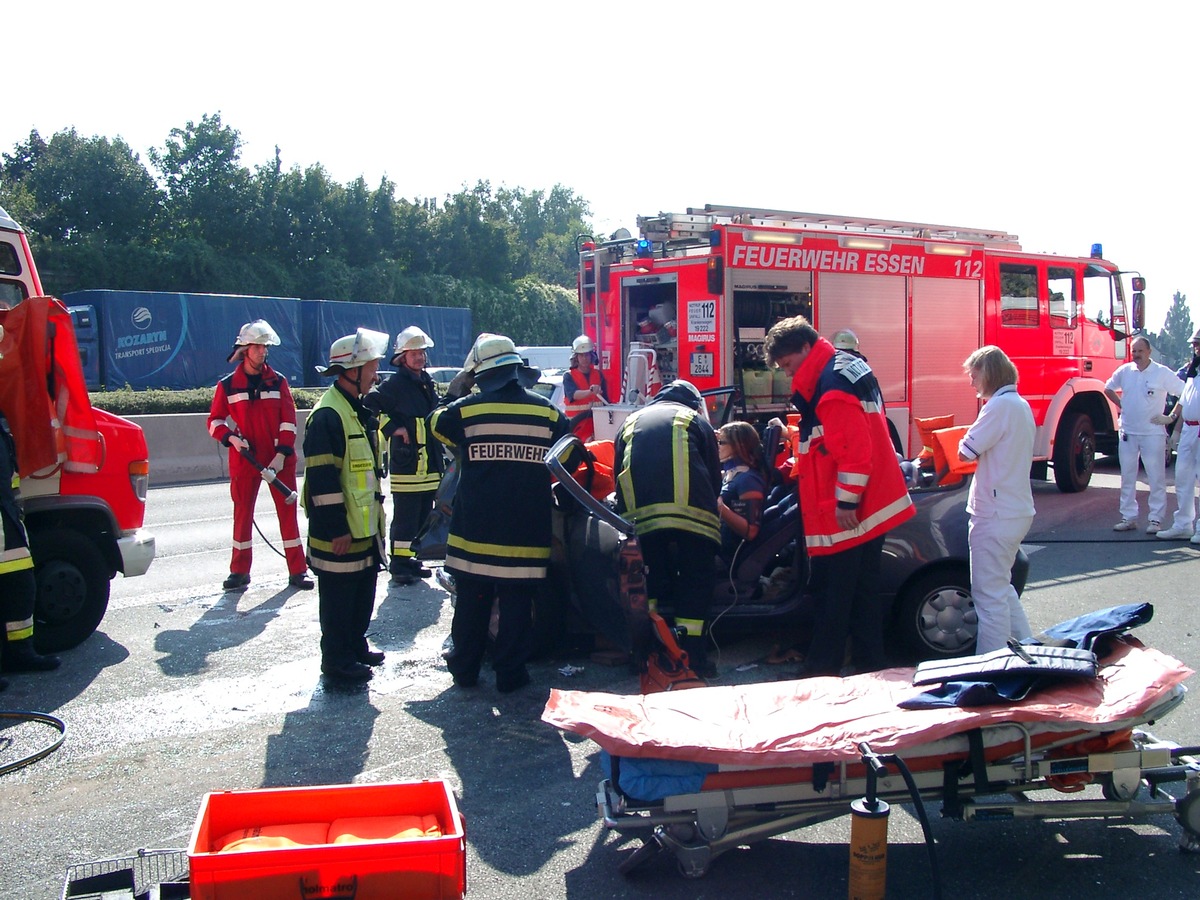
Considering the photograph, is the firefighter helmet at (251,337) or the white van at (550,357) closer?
the firefighter helmet at (251,337)

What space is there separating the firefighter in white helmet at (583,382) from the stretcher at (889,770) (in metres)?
7.05

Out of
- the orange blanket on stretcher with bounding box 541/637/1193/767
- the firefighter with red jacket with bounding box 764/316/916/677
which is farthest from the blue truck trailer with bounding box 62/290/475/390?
the orange blanket on stretcher with bounding box 541/637/1193/767

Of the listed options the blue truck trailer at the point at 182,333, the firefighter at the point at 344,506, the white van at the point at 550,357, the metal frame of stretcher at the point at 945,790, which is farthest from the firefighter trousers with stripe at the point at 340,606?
the white van at the point at 550,357

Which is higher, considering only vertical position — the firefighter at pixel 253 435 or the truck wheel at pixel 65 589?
the firefighter at pixel 253 435

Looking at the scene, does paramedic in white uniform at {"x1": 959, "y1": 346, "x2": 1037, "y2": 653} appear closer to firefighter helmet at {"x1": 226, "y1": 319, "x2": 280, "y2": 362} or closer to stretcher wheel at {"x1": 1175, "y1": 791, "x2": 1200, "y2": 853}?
stretcher wheel at {"x1": 1175, "y1": 791, "x2": 1200, "y2": 853}

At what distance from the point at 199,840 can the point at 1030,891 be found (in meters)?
2.58

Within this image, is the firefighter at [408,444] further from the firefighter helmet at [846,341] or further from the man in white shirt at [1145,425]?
the man in white shirt at [1145,425]

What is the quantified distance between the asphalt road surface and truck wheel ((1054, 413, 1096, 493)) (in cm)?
436

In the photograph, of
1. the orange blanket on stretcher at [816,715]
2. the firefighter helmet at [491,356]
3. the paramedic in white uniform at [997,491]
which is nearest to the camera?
the orange blanket on stretcher at [816,715]

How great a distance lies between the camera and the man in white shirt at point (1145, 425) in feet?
31.1

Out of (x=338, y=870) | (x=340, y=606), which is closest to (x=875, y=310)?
(x=340, y=606)

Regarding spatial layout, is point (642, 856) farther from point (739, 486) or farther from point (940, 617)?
point (940, 617)

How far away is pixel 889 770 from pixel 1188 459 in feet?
24.4

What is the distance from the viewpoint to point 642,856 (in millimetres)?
3383
